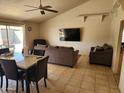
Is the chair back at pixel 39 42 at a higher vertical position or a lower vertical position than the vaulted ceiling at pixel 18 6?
lower

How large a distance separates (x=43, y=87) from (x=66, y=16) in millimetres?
5513

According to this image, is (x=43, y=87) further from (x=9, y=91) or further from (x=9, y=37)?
(x=9, y=37)

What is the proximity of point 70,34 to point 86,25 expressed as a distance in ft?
4.02

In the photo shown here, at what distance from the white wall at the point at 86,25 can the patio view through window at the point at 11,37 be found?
A: 228 cm

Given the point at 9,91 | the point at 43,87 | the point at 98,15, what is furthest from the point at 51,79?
the point at 98,15

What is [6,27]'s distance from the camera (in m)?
5.79

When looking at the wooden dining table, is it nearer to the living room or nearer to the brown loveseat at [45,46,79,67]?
the brown loveseat at [45,46,79,67]

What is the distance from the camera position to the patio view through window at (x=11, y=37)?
581 centimetres

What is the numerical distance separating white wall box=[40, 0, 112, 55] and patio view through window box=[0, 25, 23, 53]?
228 centimetres

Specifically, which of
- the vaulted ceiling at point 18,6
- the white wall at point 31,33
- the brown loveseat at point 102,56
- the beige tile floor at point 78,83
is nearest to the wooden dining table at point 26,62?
the beige tile floor at point 78,83

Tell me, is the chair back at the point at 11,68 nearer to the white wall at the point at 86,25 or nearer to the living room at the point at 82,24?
the living room at the point at 82,24

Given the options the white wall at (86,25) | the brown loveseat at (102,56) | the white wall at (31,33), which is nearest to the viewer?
the brown loveseat at (102,56)

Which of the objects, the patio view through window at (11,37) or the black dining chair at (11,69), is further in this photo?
the patio view through window at (11,37)

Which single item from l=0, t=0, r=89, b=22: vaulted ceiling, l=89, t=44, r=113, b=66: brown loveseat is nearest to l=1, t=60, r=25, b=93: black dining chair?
l=0, t=0, r=89, b=22: vaulted ceiling
